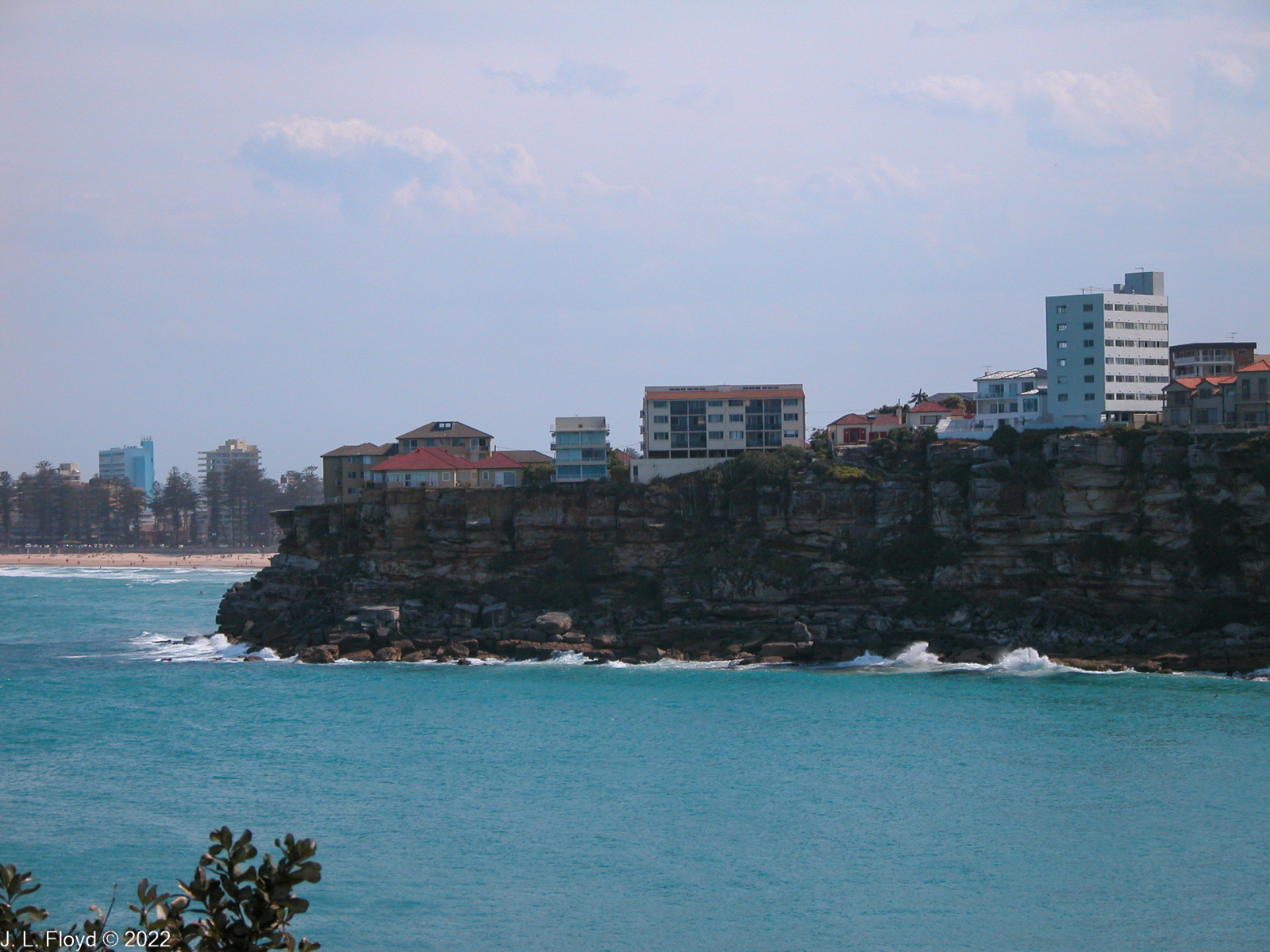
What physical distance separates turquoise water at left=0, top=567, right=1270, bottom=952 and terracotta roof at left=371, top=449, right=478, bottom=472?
1963 cm

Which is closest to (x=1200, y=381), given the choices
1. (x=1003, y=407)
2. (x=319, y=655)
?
(x=1003, y=407)

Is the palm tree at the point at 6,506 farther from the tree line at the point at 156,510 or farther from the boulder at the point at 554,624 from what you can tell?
the boulder at the point at 554,624

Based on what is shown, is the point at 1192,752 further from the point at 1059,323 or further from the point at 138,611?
the point at 138,611

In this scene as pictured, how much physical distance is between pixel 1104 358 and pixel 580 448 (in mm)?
30542

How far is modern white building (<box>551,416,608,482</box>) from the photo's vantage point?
3009 inches

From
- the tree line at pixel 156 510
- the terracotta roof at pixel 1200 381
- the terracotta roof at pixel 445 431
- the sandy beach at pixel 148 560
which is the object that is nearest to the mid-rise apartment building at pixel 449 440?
the terracotta roof at pixel 445 431

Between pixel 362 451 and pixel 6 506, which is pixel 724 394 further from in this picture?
pixel 6 506

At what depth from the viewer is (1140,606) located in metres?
60.2

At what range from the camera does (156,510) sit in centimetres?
16850

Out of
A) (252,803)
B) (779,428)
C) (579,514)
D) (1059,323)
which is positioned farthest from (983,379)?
(252,803)

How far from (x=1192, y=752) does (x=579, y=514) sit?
38.3 m

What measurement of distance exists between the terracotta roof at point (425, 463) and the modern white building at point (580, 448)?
20.1ft

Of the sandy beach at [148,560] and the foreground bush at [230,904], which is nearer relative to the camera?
the foreground bush at [230,904]

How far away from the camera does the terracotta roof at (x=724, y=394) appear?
258 ft
